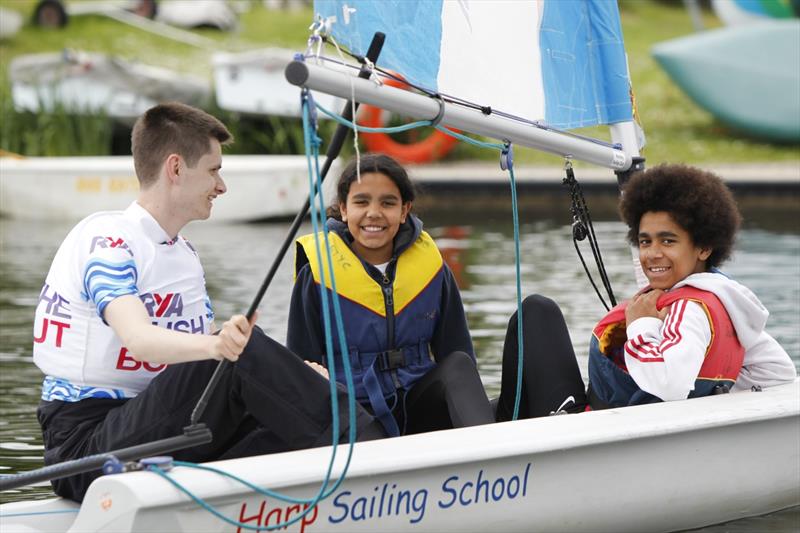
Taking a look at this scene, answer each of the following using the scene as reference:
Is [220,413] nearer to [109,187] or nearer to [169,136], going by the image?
[169,136]

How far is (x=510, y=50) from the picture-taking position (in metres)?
3.85

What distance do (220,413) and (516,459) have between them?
2.12ft

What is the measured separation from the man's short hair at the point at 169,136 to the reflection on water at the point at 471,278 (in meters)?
1.53

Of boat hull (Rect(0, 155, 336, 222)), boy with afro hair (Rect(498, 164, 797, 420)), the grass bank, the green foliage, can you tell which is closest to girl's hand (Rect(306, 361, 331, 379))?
boy with afro hair (Rect(498, 164, 797, 420))

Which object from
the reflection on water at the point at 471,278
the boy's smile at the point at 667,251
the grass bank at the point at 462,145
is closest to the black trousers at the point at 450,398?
the boy's smile at the point at 667,251

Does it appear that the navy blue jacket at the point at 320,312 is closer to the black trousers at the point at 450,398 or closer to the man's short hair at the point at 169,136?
the black trousers at the point at 450,398

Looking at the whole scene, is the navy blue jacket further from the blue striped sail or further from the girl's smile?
the blue striped sail

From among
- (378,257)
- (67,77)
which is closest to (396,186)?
(378,257)

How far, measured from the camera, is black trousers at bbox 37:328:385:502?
299 cm

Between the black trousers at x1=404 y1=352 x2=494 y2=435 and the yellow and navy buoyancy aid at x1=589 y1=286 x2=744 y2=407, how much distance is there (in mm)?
323

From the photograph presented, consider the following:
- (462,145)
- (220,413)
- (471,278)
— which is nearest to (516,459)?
(220,413)

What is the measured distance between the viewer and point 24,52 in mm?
19594

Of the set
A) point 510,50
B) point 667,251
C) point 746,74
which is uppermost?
point 746,74

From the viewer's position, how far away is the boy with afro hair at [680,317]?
339cm
